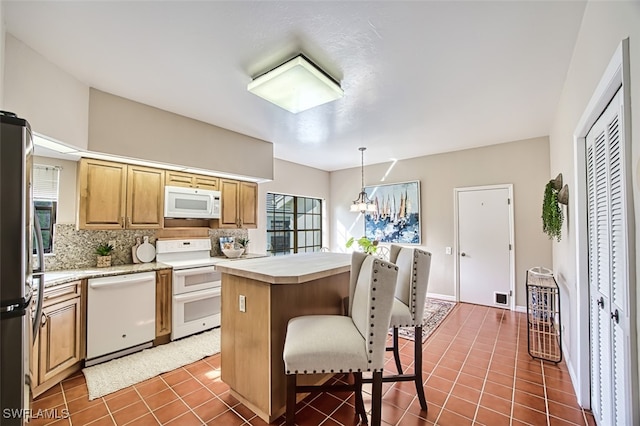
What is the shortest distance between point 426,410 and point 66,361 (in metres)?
3.12

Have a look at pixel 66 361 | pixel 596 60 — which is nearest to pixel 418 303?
pixel 596 60

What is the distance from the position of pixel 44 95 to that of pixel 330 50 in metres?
2.38

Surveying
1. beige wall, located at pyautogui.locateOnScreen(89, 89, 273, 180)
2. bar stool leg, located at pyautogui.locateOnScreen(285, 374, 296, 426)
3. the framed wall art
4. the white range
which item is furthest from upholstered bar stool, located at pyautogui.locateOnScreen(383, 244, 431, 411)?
the framed wall art

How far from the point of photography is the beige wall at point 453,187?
4.32 m

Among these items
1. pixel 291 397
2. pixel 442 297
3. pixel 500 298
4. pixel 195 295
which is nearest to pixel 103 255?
pixel 195 295

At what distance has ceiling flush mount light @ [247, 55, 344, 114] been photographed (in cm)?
219

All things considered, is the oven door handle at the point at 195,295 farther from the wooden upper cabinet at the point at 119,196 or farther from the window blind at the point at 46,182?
the window blind at the point at 46,182

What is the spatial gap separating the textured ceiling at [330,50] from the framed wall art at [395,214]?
2.25 metres

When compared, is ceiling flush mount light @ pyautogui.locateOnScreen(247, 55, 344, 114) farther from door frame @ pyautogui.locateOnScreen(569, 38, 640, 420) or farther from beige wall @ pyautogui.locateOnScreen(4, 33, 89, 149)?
door frame @ pyautogui.locateOnScreen(569, 38, 640, 420)

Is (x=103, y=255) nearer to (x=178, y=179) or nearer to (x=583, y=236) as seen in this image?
(x=178, y=179)

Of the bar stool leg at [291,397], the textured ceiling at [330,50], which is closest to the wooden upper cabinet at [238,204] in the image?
the textured ceiling at [330,50]

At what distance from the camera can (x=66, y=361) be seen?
245cm

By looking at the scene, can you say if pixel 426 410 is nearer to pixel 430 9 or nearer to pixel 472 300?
pixel 430 9

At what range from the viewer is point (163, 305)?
3162 millimetres
